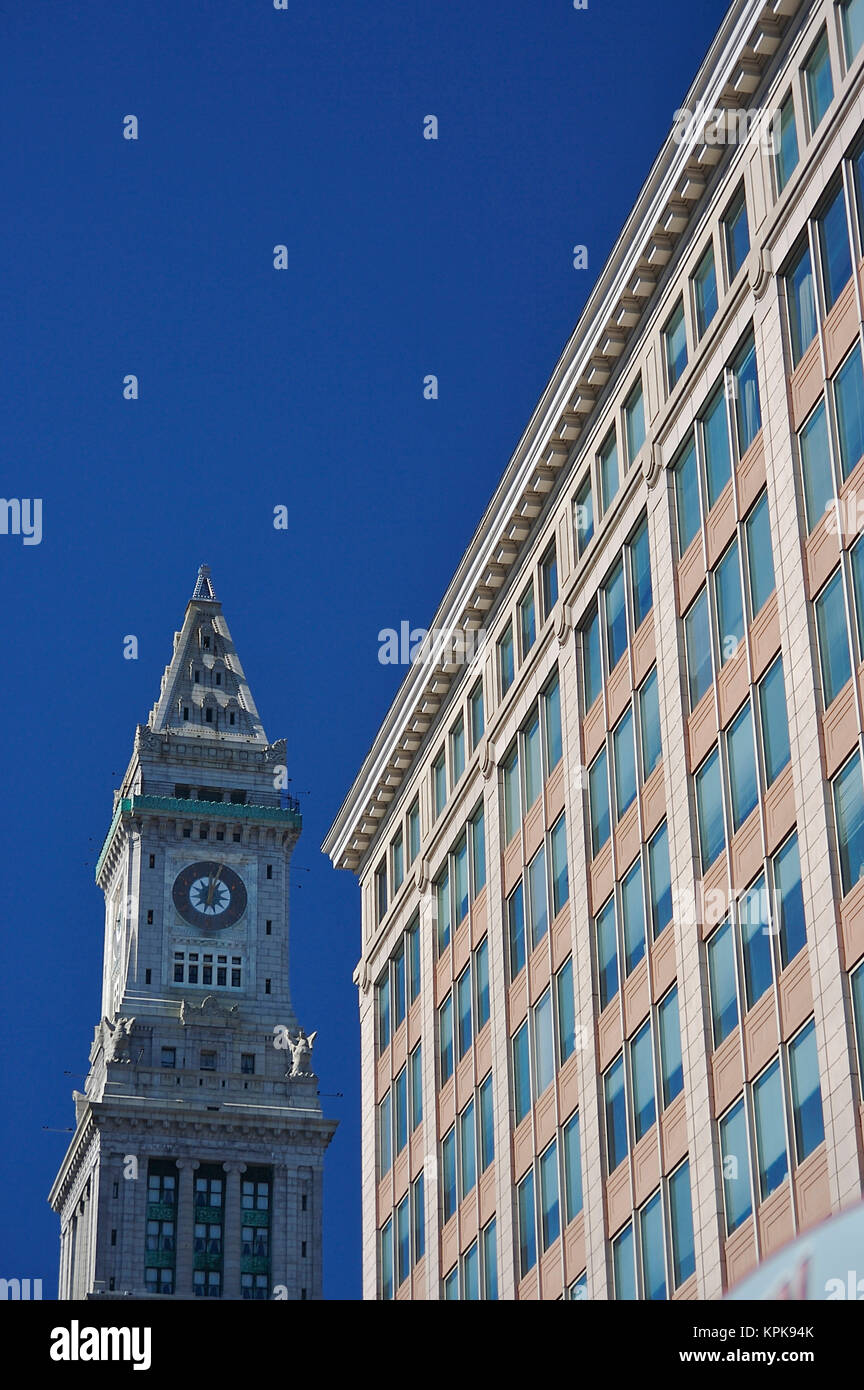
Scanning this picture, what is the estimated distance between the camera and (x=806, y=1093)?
4188cm

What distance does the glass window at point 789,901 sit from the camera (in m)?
43.0

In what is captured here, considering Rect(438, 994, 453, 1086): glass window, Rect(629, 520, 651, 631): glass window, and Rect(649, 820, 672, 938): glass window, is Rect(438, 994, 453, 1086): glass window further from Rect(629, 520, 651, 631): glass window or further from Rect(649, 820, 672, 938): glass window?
Rect(629, 520, 651, 631): glass window

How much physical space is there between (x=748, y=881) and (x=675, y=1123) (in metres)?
5.97

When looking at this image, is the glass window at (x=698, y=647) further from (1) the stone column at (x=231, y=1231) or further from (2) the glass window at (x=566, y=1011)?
(1) the stone column at (x=231, y=1231)

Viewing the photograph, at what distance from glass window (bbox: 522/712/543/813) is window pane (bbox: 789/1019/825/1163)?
19.1 m

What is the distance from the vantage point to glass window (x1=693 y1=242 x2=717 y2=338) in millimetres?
51906

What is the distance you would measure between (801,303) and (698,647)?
7650 mm

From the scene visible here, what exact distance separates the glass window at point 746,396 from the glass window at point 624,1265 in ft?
54.3

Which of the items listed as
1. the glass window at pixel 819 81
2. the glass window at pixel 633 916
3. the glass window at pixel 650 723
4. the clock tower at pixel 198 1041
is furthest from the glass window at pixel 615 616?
the clock tower at pixel 198 1041

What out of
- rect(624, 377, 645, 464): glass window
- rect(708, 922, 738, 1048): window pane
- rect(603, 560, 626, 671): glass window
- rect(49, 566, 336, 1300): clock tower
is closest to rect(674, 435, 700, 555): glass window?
rect(624, 377, 645, 464): glass window

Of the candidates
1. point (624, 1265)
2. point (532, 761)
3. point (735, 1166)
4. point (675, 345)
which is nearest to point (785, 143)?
point (675, 345)

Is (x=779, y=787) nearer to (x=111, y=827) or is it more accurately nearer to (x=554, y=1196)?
(x=554, y=1196)

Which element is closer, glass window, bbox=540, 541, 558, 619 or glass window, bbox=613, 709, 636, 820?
glass window, bbox=613, 709, 636, 820
